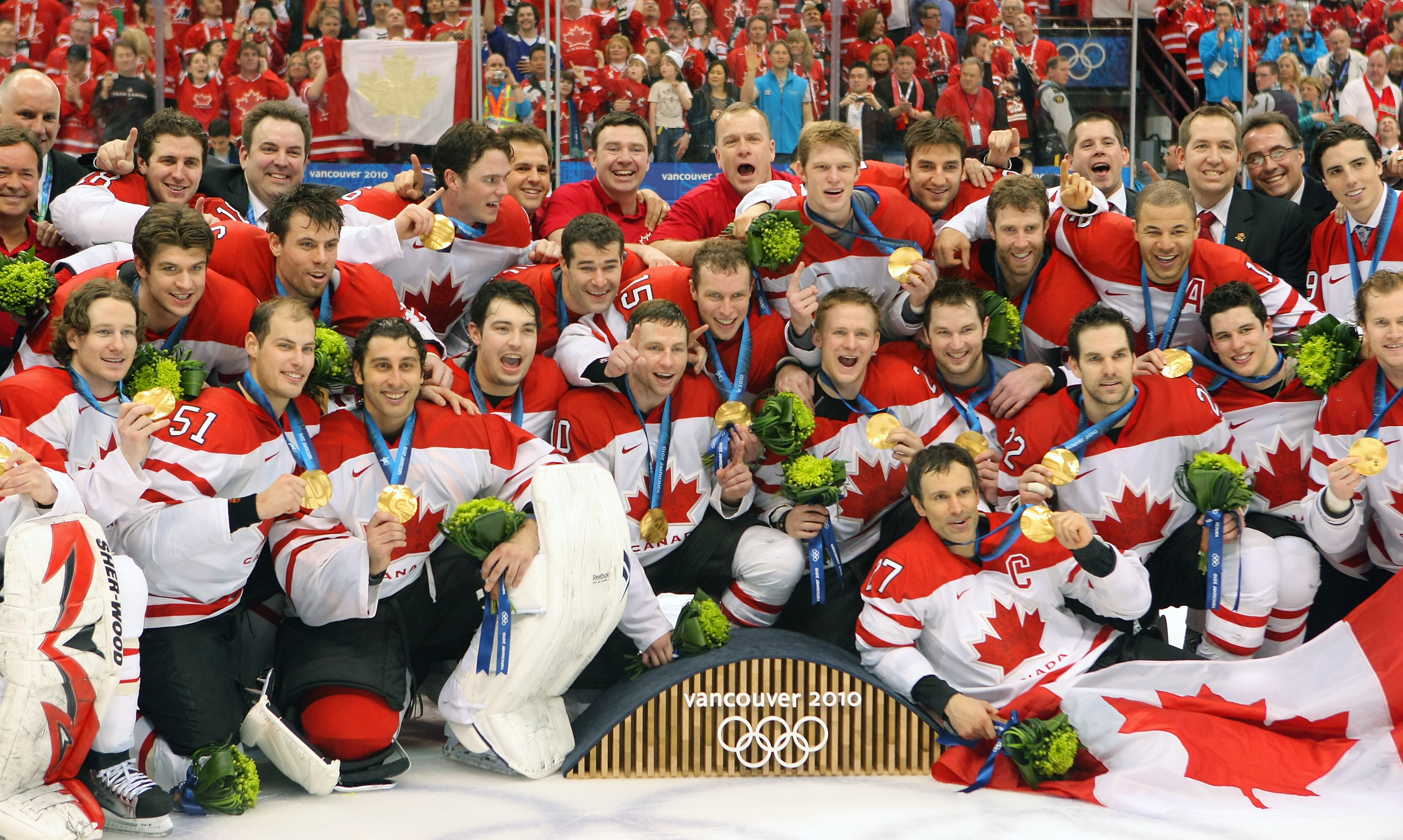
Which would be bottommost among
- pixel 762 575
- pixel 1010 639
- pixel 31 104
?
pixel 1010 639

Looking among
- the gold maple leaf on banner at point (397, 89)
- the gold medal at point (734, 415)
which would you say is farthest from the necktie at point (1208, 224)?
the gold maple leaf on banner at point (397, 89)

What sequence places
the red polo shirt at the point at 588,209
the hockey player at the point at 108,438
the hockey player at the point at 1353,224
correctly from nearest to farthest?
the hockey player at the point at 108,438 → the hockey player at the point at 1353,224 → the red polo shirt at the point at 588,209

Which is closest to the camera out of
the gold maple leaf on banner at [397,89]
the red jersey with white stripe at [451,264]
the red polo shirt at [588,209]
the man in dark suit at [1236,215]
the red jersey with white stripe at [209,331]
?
the red jersey with white stripe at [209,331]

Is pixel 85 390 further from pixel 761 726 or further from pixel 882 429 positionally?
pixel 882 429

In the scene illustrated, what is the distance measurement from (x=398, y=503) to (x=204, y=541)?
49cm

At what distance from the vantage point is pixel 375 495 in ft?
12.6

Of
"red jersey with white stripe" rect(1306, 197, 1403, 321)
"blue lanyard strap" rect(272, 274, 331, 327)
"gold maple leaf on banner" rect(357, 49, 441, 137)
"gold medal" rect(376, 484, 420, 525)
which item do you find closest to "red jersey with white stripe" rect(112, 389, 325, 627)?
"gold medal" rect(376, 484, 420, 525)

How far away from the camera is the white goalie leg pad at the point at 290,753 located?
3480mm

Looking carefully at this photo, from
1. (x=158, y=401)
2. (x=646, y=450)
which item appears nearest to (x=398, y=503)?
(x=158, y=401)

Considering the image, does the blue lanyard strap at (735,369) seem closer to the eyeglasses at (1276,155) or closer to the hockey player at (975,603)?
the hockey player at (975,603)

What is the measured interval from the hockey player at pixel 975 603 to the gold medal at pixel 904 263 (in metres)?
0.69

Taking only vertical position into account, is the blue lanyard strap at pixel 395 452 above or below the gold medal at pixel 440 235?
below

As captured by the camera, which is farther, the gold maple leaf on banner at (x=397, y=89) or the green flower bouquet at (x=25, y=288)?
the gold maple leaf on banner at (x=397, y=89)

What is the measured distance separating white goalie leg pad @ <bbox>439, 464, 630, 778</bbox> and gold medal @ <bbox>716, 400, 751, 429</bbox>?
505 mm
